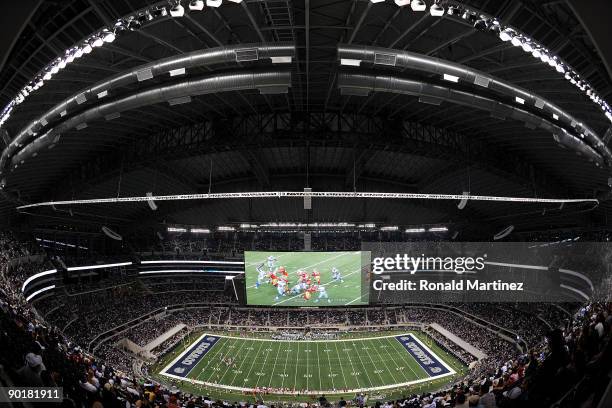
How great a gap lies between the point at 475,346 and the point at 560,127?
21.8 meters

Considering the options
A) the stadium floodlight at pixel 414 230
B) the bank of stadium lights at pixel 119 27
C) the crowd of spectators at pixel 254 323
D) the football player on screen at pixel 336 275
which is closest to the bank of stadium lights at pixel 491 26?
the bank of stadium lights at pixel 119 27

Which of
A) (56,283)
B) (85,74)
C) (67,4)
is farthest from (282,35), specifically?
(56,283)

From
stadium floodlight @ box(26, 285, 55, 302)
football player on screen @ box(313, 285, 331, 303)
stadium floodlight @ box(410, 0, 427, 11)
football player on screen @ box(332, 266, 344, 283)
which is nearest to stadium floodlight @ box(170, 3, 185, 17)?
stadium floodlight @ box(410, 0, 427, 11)

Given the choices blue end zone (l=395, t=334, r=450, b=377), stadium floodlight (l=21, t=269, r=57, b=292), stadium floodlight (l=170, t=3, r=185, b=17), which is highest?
stadium floodlight (l=170, t=3, r=185, b=17)

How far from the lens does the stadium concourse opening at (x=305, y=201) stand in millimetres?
9312

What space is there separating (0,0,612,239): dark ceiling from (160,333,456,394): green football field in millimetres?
13063

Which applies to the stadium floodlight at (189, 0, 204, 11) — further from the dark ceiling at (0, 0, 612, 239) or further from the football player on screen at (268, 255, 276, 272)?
the football player on screen at (268, 255, 276, 272)

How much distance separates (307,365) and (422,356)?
972cm

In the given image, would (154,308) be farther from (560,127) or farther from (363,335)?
(560,127)

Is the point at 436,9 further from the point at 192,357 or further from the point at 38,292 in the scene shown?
the point at 38,292

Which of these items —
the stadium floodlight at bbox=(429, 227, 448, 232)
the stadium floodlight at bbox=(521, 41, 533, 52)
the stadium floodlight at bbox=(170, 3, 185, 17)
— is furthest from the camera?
the stadium floodlight at bbox=(429, 227, 448, 232)

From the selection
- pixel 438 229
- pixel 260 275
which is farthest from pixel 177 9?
pixel 438 229

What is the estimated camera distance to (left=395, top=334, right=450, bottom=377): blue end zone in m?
27.3

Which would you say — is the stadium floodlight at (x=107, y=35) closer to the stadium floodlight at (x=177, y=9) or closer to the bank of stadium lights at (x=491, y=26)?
the stadium floodlight at (x=177, y=9)
